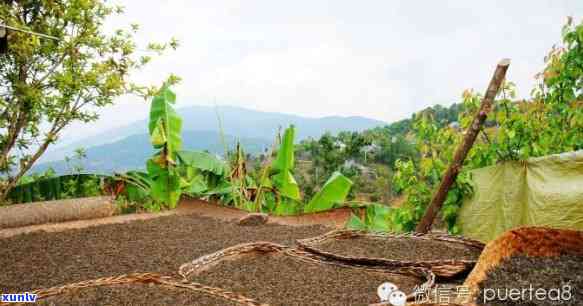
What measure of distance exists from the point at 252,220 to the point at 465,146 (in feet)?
5.68

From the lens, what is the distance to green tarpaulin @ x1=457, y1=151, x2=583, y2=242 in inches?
122

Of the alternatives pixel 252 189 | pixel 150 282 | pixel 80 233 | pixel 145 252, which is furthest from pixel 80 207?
pixel 150 282

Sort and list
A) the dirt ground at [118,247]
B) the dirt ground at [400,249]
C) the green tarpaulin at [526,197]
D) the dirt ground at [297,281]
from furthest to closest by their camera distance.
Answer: the green tarpaulin at [526,197] → the dirt ground at [400,249] → the dirt ground at [118,247] → the dirt ground at [297,281]

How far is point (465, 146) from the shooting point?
11.5 ft

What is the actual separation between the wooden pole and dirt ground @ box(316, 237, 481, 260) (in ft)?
1.95

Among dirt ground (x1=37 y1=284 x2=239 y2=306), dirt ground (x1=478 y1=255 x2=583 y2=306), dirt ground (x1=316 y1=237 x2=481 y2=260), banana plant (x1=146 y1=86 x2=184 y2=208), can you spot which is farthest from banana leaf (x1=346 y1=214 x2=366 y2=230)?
dirt ground (x1=37 y1=284 x2=239 y2=306)

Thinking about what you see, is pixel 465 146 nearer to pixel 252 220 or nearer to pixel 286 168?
pixel 252 220

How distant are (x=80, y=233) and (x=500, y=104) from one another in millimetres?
3114

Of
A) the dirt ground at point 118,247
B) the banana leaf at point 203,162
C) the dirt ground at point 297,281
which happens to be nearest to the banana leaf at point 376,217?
the dirt ground at point 118,247

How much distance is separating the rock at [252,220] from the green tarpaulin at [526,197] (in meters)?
1.51

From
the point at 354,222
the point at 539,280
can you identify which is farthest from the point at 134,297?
the point at 354,222

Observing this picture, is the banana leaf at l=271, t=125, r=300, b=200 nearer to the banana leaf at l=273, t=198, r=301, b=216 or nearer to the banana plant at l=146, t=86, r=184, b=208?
the banana leaf at l=273, t=198, r=301, b=216

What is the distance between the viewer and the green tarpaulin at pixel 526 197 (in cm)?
311

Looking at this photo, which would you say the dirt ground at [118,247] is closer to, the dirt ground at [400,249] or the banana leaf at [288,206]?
the dirt ground at [400,249]
